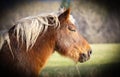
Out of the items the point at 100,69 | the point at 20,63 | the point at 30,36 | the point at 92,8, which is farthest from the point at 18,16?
the point at 100,69

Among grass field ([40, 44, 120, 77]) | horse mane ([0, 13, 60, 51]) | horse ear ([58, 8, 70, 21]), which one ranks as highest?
horse ear ([58, 8, 70, 21])

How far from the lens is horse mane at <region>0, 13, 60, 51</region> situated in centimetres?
316

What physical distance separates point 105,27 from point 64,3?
506 mm

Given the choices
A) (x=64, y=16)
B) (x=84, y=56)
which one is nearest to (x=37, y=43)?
(x=64, y=16)

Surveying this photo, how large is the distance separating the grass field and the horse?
0.06 m

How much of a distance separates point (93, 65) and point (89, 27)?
15.6 inches

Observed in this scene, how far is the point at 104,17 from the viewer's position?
3.41m

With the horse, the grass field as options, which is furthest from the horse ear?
the grass field

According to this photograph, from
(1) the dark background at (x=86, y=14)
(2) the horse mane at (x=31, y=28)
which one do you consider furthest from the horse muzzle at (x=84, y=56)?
(2) the horse mane at (x=31, y=28)

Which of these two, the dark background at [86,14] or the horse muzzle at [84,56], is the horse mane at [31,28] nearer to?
the dark background at [86,14]

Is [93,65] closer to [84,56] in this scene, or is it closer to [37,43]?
[84,56]

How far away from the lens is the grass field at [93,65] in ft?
10.6

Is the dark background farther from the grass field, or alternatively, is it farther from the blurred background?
the grass field

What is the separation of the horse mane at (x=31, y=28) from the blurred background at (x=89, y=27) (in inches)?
2.9
